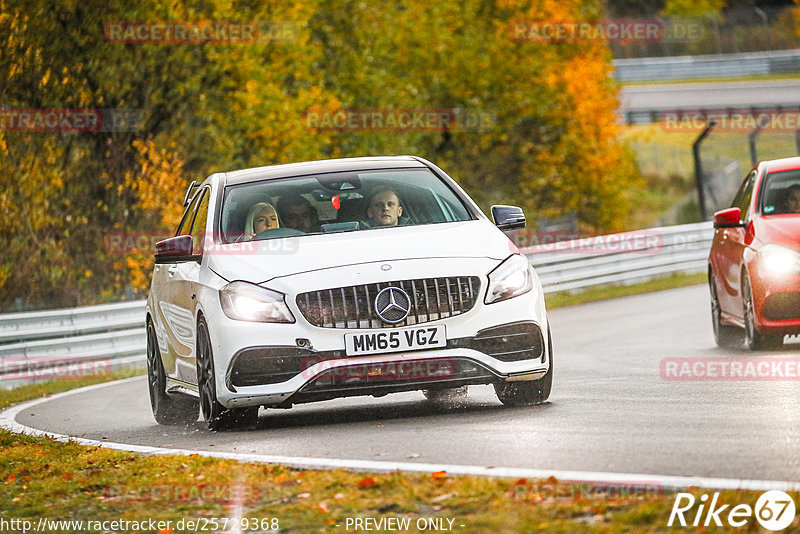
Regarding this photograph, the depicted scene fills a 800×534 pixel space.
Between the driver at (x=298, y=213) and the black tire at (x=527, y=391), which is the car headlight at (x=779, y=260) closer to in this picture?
the black tire at (x=527, y=391)

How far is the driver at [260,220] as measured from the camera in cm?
1031

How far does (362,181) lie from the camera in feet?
35.1

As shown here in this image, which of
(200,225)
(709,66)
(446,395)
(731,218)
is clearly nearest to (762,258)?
(731,218)

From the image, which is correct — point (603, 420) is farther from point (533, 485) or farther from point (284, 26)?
point (284, 26)

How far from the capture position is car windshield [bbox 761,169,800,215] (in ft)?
44.6

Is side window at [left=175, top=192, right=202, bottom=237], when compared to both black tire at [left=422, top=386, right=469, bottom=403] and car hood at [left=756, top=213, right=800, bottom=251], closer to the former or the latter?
A: black tire at [left=422, top=386, right=469, bottom=403]

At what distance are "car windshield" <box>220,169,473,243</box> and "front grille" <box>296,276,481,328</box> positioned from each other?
0.96m

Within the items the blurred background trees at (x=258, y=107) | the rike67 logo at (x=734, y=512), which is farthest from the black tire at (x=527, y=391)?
the blurred background trees at (x=258, y=107)

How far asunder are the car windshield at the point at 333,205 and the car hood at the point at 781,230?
11.8 ft

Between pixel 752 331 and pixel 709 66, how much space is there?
6282 centimetres

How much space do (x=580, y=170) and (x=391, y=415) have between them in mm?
34620

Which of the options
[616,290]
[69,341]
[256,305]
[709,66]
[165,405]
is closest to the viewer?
[256,305]

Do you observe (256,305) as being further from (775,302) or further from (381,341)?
(775,302)

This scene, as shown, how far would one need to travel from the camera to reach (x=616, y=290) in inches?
1086
